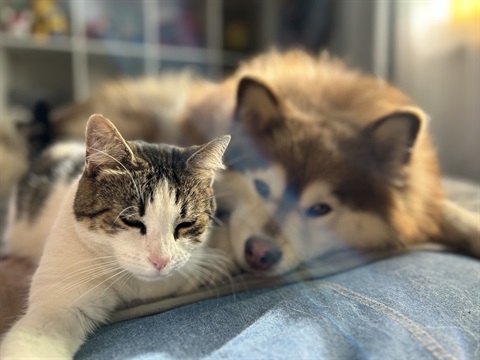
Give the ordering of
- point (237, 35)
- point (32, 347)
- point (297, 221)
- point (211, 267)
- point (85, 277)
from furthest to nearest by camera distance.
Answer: point (237, 35)
point (297, 221)
point (211, 267)
point (85, 277)
point (32, 347)

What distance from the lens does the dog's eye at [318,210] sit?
1.38m

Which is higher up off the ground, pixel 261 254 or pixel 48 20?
pixel 48 20

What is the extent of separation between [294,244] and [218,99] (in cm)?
65

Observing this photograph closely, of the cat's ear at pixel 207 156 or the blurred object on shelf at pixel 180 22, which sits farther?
the blurred object on shelf at pixel 180 22

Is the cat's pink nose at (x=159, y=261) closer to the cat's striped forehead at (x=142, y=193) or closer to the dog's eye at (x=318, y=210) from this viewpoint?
the cat's striped forehead at (x=142, y=193)

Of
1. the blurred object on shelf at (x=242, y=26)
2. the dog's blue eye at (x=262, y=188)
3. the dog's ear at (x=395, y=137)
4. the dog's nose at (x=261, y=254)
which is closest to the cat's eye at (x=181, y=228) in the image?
the dog's nose at (x=261, y=254)

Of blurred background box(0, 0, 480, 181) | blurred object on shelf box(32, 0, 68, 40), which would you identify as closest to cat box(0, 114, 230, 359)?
blurred background box(0, 0, 480, 181)

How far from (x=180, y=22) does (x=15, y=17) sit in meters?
1.22

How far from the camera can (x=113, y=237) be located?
93 centimetres

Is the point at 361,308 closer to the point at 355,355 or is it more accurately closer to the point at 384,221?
the point at 355,355

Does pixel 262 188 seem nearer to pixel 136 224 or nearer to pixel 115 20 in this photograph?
pixel 136 224

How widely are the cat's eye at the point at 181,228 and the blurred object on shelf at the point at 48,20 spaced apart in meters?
2.75

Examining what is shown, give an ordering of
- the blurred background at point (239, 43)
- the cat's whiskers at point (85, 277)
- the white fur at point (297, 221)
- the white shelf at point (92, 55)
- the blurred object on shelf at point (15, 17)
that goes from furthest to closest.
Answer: the white shelf at point (92, 55)
the blurred object on shelf at point (15, 17)
the blurred background at point (239, 43)
the white fur at point (297, 221)
the cat's whiskers at point (85, 277)

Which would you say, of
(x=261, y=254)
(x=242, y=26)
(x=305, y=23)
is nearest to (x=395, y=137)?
(x=261, y=254)
